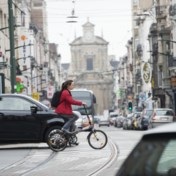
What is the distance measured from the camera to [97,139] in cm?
2339

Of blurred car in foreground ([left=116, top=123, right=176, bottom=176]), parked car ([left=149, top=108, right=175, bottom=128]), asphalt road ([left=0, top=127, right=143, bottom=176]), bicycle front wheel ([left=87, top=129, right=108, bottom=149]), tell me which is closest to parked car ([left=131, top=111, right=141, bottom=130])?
parked car ([left=149, top=108, right=175, bottom=128])

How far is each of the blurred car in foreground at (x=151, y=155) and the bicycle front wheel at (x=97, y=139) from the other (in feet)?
54.9

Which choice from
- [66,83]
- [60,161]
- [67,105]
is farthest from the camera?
[67,105]

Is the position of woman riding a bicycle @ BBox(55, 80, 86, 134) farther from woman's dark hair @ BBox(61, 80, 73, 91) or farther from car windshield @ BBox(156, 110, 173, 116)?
car windshield @ BBox(156, 110, 173, 116)

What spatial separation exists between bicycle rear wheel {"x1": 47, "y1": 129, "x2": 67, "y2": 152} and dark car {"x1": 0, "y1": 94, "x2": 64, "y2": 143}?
1236 millimetres

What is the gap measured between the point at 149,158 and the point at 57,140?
1644 centimetres

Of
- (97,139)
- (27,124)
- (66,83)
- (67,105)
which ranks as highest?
(66,83)

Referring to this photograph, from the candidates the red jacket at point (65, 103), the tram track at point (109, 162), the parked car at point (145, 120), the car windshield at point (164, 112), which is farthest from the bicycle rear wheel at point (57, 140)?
the parked car at point (145, 120)

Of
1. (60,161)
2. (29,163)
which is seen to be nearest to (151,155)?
(29,163)

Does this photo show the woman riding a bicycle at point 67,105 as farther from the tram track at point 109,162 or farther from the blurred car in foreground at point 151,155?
the blurred car in foreground at point 151,155

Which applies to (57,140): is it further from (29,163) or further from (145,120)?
(145,120)

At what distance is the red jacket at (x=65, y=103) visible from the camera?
883 inches

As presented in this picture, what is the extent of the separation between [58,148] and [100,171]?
6.88 meters

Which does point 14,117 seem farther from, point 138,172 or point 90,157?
point 138,172
